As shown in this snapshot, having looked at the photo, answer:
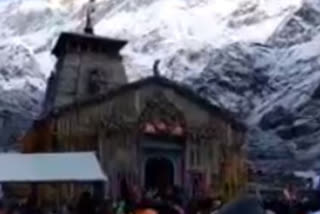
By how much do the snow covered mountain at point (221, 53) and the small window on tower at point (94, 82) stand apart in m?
21.5

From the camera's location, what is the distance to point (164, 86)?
31.9m

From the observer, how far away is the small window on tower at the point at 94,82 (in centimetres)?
3484

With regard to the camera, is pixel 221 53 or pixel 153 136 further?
pixel 221 53

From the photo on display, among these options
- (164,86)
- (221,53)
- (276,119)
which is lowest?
(164,86)

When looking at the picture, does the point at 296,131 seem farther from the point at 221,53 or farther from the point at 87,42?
the point at 87,42

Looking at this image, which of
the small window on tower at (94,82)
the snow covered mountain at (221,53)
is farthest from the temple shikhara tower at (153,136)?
the snow covered mountain at (221,53)

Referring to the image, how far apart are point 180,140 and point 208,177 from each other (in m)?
1.37

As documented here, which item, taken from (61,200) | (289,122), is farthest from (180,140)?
(289,122)

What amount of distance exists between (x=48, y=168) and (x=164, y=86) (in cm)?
1419

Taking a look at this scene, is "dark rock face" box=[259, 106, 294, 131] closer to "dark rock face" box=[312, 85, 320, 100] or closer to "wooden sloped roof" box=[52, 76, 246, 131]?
"dark rock face" box=[312, 85, 320, 100]

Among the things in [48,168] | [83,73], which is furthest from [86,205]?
[83,73]

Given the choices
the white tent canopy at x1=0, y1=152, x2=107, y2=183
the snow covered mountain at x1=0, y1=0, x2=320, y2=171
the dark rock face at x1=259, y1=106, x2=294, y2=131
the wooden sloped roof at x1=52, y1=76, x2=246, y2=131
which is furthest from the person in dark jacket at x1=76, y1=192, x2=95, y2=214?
the dark rock face at x1=259, y1=106, x2=294, y2=131

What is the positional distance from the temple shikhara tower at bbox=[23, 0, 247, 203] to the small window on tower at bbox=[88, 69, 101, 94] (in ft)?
4.97

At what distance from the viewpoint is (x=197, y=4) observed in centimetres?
12812
